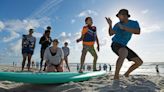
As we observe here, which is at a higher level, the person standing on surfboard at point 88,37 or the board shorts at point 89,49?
the person standing on surfboard at point 88,37

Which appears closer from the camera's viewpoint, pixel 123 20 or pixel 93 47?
pixel 123 20

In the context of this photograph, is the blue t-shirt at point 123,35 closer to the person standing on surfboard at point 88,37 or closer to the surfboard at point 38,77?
the surfboard at point 38,77

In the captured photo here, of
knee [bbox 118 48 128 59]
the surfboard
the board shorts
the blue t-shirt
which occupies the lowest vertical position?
the surfboard

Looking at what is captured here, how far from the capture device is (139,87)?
17.3 feet

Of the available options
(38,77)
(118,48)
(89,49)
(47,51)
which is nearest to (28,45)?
(47,51)

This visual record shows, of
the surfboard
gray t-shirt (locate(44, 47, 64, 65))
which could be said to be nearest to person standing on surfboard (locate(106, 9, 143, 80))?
the surfboard

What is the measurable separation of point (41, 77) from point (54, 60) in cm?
209

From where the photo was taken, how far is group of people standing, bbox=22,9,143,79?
5590 millimetres

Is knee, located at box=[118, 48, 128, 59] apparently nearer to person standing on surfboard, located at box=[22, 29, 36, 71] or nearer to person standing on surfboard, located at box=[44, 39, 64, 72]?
person standing on surfboard, located at box=[44, 39, 64, 72]

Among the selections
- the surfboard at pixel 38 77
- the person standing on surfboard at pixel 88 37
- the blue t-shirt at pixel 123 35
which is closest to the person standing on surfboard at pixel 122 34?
the blue t-shirt at pixel 123 35

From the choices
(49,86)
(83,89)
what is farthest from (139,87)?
(49,86)

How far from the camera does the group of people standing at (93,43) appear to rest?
5.59m

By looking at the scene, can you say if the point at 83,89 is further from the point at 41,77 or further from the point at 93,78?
the point at 93,78

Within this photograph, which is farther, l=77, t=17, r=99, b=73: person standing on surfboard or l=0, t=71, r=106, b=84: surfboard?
l=77, t=17, r=99, b=73: person standing on surfboard
